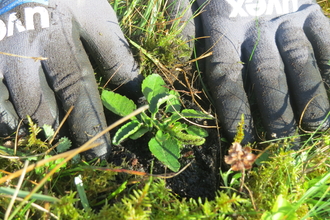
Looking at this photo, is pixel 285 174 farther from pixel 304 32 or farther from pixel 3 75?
pixel 3 75

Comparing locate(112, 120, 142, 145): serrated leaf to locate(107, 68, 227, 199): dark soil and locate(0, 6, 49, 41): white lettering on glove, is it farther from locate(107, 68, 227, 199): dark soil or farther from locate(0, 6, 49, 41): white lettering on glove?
locate(0, 6, 49, 41): white lettering on glove

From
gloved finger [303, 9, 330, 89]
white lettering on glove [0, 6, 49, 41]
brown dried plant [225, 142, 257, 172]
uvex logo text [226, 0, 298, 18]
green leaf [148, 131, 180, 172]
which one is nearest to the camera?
brown dried plant [225, 142, 257, 172]

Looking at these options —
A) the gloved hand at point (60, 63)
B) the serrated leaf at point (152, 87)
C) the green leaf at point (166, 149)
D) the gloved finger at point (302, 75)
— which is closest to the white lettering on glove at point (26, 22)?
the gloved hand at point (60, 63)

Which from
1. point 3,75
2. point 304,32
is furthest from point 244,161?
point 3,75

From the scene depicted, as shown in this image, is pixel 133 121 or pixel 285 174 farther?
pixel 133 121

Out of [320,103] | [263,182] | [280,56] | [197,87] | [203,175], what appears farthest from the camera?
[197,87]

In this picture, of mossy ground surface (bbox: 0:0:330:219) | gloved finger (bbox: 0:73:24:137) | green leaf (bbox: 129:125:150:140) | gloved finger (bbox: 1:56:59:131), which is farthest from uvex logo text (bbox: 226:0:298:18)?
gloved finger (bbox: 0:73:24:137)
